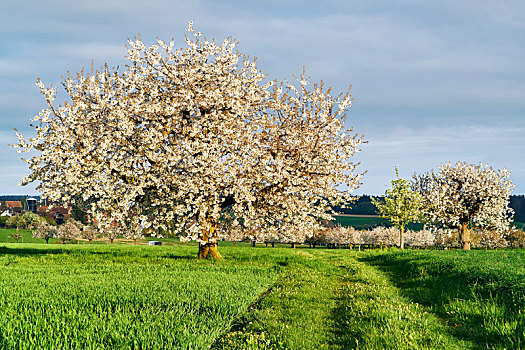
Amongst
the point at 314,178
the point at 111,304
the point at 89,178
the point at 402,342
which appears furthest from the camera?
the point at 314,178

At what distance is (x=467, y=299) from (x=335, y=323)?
5.35 meters

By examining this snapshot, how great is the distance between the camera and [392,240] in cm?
10738

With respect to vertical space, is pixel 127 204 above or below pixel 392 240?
above

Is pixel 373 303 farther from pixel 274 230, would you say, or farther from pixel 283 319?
pixel 274 230

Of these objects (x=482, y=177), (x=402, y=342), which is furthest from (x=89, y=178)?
(x=482, y=177)

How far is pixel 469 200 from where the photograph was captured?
163ft

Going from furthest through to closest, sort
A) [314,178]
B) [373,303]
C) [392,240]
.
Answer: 1. [392,240]
2. [314,178]
3. [373,303]

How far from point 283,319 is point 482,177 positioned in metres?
47.9

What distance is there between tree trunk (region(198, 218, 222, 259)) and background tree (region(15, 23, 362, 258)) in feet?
0.23

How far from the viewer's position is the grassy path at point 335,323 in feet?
28.8

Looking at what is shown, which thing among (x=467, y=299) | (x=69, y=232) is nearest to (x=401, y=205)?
(x=467, y=299)

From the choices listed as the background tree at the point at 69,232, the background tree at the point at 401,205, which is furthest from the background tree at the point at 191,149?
the background tree at the point at 69,232

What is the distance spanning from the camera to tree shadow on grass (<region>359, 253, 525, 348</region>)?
30.7 ft

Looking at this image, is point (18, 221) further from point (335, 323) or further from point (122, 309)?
point (335, 323)
